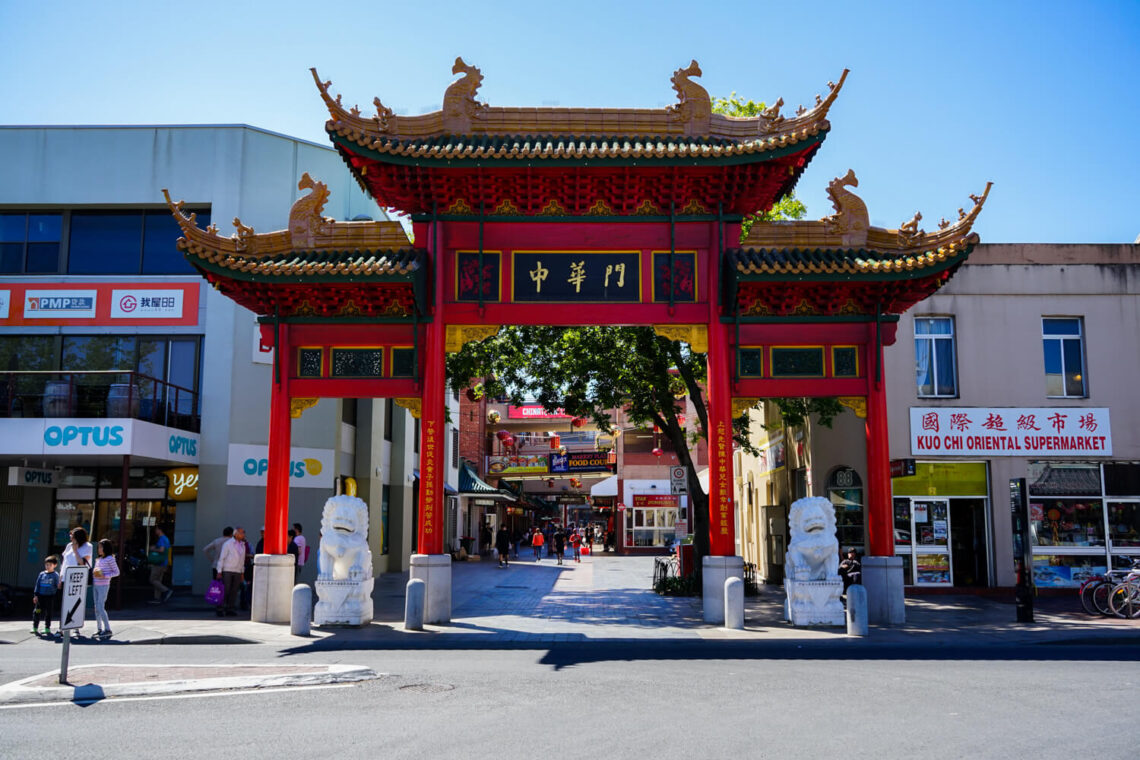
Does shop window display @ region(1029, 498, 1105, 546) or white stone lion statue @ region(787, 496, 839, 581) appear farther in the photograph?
shop window display @ region(1029, 498, 1105, 546)

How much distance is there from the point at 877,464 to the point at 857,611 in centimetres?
285

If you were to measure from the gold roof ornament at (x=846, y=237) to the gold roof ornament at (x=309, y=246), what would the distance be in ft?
19.9

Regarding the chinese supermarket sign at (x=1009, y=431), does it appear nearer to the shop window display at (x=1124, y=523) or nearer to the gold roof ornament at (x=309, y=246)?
the shop window display at (x=1124, y=523)

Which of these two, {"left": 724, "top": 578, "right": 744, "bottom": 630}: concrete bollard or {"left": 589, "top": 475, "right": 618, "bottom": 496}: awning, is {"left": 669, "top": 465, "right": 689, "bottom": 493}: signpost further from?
{"left": 589, "top": 475, "right": 618, "bottom": 496}: awning

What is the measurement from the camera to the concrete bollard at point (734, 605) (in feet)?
46.3

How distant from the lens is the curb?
29.5 ft

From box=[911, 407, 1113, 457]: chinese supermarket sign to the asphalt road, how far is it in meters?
9.47

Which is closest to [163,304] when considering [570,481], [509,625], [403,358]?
[403,358]

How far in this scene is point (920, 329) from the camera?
21594mm

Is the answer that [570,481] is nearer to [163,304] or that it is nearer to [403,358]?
[163,304]

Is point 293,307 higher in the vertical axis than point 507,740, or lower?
higher

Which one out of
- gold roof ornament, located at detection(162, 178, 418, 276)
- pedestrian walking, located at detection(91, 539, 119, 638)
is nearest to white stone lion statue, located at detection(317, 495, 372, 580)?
pedestrian walking, located at detection(91, 539, 119, 638)

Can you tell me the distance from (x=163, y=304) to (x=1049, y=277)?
71.8 ft

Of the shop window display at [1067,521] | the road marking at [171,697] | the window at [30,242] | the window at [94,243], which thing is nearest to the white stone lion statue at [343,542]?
the road marking at [171,697]
